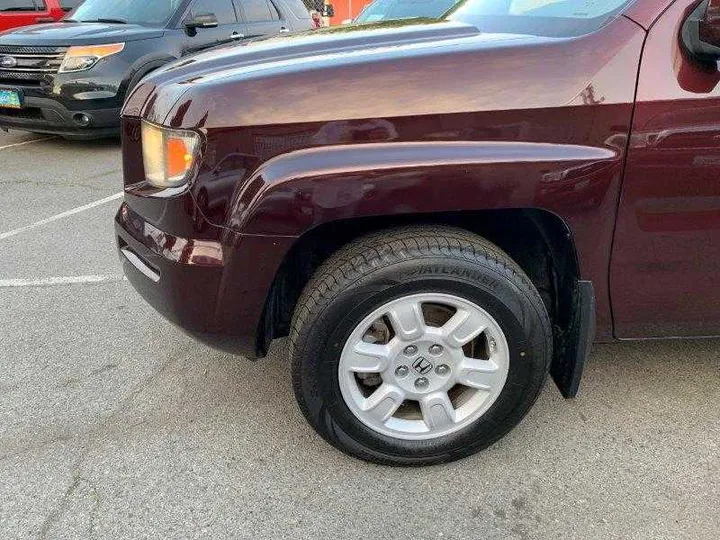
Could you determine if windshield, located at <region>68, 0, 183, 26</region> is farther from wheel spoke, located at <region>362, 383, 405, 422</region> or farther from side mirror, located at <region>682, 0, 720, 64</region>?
side mirror, located at <region>682, 0, 720, 64</region>

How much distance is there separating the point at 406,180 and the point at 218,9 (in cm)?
636

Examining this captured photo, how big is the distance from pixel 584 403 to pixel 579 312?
653 mm

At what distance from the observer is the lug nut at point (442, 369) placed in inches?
81.6

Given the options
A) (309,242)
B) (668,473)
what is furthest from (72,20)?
(668,473)

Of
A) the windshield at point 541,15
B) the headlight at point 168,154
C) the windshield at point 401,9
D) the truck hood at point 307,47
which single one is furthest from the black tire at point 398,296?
the windshield at point 401,9

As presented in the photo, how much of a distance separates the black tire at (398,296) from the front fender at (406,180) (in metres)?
0.14

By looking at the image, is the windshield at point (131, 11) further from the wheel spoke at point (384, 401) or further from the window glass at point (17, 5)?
the wheel spoke at point (384, 401)

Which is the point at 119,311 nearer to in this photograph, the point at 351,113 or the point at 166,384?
the point at 166,384

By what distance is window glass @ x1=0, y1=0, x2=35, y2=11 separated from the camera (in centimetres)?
813

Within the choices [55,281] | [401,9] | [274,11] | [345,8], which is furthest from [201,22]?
[345,8]

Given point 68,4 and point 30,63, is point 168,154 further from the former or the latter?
point 68,4

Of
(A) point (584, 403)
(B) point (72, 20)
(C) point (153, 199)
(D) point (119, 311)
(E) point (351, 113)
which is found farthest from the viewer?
(B) point (72, 20)

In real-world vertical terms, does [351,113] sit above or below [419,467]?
above

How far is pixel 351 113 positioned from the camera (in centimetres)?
179
